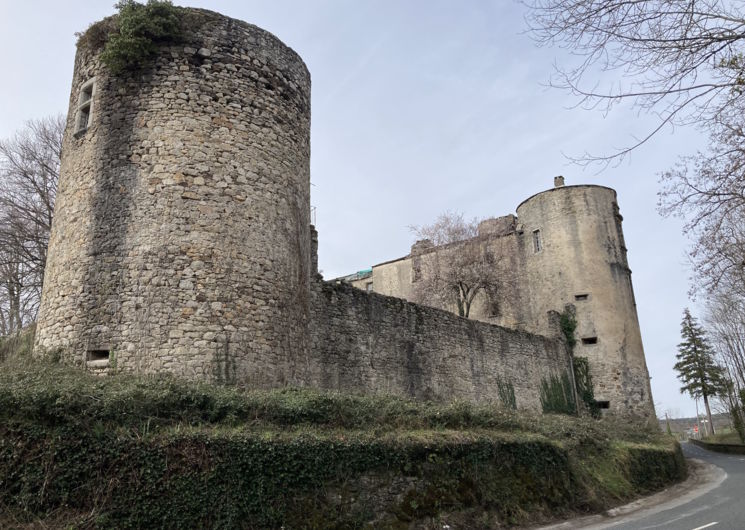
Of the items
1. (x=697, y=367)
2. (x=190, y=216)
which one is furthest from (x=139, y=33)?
(x=697, y=367)

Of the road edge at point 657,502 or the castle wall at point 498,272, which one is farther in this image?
the castle wall at point 498,272

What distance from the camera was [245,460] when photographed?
6.47 meters

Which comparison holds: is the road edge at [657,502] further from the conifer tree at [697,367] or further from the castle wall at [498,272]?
the conifer tree at [697,367]

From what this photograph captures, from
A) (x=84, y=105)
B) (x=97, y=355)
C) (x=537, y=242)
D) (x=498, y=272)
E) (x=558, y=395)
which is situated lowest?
(x=558, y=395)

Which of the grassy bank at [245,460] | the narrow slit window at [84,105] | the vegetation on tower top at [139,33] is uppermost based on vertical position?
the vegetation on tower top at [139,33]

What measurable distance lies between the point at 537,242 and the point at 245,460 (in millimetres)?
23003

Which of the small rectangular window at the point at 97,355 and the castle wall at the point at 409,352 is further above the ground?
the castle wall at the point at 409,352

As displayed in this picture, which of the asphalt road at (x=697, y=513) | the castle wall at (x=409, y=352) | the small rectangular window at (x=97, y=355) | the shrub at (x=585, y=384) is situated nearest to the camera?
the small rectangular window at (x=97, y=355)

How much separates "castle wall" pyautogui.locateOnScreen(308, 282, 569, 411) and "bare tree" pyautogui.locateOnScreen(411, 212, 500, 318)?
23.9 ft

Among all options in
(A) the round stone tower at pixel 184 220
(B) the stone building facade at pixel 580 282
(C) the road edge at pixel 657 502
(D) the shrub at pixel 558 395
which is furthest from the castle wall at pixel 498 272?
(A) the round stone tower at pixel 184 220

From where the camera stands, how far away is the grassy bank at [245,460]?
577 centimetres

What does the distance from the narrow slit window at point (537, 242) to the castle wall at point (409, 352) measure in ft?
22.2

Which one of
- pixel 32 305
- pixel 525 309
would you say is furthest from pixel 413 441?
pixel 525 309

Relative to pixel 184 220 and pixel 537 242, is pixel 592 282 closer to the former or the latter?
pixel 537 242
